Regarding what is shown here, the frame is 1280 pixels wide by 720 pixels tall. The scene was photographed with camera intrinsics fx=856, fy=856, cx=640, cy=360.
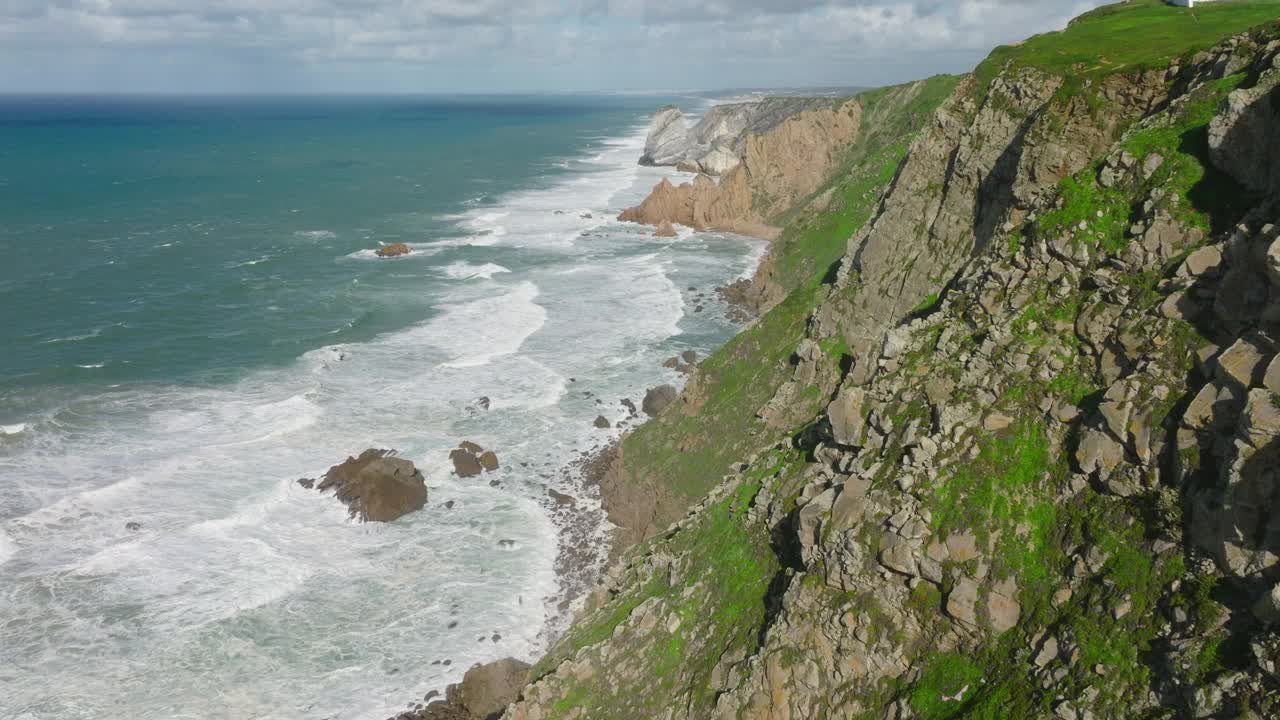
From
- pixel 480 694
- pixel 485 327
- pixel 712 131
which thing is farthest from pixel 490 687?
pixel 712 131

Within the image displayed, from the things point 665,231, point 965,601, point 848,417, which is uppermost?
point 848,417

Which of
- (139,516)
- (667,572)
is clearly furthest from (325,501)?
(667,572)

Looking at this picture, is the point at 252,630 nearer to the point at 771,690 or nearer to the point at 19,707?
the point at 19,707

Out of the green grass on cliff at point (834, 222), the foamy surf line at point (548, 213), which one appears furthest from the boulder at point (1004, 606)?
the foamy surf line at point (548, 213)

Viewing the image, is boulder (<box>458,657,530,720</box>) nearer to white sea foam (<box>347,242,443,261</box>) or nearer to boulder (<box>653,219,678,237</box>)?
white sea foam (<box>347,242,443,261</box>)

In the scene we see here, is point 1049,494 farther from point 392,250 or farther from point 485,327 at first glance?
point 392,250

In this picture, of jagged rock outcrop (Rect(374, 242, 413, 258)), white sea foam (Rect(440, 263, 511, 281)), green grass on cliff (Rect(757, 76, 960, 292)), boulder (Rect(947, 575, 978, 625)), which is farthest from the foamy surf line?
boulder (Rect(947, 575, 978, 625))

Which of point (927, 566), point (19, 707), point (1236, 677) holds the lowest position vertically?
point (19, 707)
